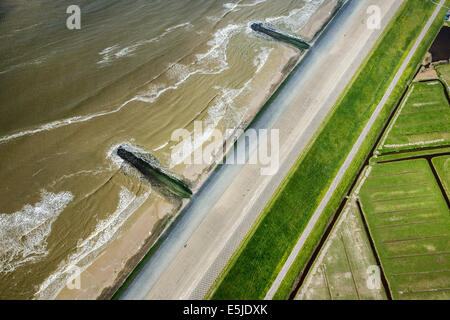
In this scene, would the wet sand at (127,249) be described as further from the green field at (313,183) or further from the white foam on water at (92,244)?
the green field at (313,183)

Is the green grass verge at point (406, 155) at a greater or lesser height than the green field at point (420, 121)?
lesser

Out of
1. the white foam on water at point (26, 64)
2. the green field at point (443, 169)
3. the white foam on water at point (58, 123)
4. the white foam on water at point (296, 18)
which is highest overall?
the white foam on water at point (296, 18)

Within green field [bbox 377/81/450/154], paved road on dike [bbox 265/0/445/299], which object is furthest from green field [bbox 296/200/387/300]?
green field [bbox 377/81/450/154]

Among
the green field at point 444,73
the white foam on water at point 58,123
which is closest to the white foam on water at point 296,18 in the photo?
the green field at point 444,73

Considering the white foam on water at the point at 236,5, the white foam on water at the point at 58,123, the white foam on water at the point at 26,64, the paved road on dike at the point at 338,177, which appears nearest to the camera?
the paved road on dike at the point at 338,177

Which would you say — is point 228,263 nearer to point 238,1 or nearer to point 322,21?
point 322,21
